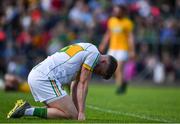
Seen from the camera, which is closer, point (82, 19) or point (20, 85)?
point (20, 85)

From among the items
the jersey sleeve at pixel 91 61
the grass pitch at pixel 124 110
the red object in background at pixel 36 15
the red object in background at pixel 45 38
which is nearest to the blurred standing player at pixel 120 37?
the grass pitch at pixel 124 110

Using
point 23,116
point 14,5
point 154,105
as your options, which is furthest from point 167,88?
point 23,116

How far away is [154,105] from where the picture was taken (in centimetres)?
1858

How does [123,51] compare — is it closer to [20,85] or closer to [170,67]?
[20,85]

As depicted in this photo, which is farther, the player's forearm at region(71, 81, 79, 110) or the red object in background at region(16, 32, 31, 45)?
the red object in background at region(16, 32, 31, 45)

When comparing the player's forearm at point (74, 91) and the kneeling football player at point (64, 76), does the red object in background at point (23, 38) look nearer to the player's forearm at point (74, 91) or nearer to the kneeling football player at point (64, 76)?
the player's forearm at point (74, 91)

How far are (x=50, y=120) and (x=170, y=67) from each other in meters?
18.2

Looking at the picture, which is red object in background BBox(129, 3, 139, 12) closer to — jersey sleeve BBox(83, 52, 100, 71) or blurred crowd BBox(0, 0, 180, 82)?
blurred crowd BBox(0, 0, 180, 82)

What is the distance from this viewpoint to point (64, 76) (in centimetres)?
1298

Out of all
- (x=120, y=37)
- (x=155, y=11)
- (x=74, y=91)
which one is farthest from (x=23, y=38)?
(x=74, y=91)

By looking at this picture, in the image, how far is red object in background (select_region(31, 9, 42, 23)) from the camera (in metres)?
30.5

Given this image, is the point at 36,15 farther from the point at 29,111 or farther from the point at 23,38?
the point at 29,111

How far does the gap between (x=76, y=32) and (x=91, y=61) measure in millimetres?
17919

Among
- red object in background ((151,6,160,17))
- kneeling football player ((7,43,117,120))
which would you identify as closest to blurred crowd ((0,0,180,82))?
red object in background ((151,6,160,17))
